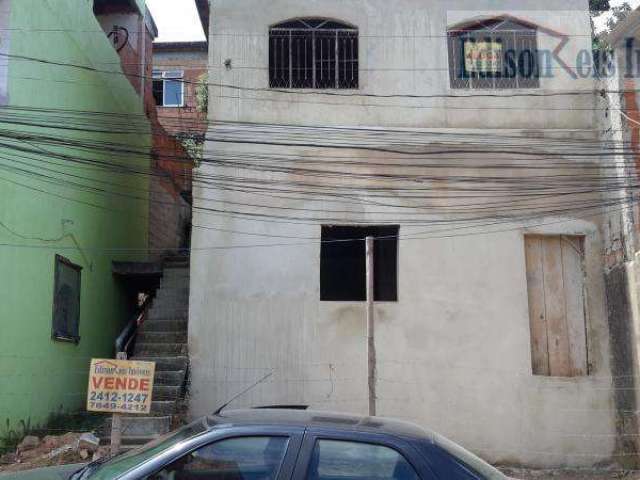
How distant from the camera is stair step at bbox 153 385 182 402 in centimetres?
1016

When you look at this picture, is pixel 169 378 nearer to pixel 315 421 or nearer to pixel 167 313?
pixel 167 313

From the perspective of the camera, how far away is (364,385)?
10.3 metres

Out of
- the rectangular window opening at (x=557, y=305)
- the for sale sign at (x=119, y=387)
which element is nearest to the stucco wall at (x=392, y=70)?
the rectangular window opening at (x=557, y=305)

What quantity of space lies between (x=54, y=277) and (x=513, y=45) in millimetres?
8169

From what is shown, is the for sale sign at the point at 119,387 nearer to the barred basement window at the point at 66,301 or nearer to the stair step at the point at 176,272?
the barred basement window at the point at 66,301

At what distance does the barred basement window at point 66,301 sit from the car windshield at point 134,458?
688 cm

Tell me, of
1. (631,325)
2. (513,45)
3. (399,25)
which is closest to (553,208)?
(631,325)

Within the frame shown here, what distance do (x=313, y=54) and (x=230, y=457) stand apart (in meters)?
8.98

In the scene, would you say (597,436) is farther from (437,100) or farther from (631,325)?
(437,100)

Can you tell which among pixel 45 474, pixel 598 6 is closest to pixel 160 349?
pixel 45 474

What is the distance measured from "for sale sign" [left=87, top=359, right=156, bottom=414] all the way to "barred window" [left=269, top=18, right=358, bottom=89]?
646cm

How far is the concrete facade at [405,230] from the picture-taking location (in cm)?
1032

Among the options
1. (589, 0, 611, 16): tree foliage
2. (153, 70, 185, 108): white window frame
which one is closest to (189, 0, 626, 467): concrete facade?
(589, 0, 611, 16): tree foliage

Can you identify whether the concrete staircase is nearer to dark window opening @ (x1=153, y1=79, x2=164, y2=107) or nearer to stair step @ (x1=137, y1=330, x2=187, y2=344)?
stair step @ (x1=137, y1=330, x2=187, y2=344)
